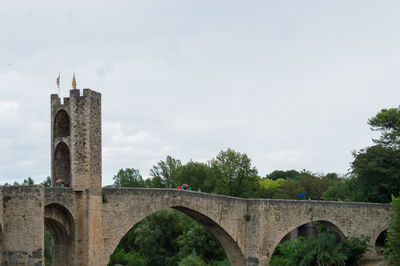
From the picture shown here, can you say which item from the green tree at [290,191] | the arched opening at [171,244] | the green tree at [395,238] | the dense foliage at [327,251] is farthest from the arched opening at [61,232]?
the green tree at [290,191]

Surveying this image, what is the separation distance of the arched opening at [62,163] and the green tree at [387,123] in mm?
25506

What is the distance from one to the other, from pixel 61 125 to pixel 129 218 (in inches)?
213

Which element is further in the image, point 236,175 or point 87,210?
point 236,175

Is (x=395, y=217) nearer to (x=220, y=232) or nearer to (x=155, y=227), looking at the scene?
(x=220, y=232)

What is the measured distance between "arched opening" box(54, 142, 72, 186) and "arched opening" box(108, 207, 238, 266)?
491 inches

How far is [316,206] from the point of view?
3008cm

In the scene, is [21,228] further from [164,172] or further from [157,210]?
[164,172]

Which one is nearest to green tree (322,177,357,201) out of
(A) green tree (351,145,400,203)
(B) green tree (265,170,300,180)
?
(A) green tree (351,145,400,203)

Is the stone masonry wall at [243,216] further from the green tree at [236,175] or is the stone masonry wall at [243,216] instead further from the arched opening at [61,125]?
the green tree at [236,175]

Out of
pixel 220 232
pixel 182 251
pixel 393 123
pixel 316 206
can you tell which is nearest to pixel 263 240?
pixel 220 232

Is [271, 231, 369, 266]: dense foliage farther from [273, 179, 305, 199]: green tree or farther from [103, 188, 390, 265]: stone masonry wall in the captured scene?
[273, 179, 305, 199]: green tree

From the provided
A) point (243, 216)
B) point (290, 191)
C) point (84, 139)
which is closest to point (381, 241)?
point (243, 216)

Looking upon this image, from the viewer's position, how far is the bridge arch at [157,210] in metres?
22.1

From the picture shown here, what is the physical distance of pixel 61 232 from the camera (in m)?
21.3
